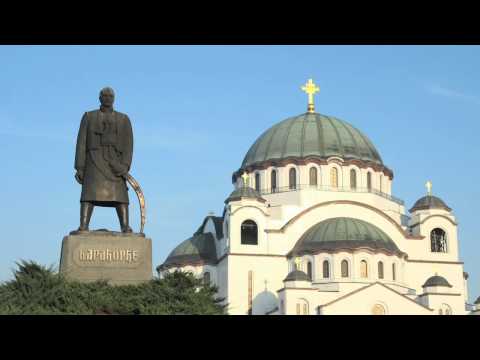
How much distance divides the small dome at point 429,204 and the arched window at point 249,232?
33.1 ft

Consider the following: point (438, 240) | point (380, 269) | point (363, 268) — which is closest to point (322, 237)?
point (363, 268)

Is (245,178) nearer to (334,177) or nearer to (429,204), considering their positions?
(334,177)

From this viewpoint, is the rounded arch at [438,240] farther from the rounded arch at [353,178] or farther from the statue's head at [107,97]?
the statue's head at [107,97]

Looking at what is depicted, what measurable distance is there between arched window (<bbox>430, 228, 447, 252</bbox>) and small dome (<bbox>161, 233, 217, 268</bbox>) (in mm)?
13034

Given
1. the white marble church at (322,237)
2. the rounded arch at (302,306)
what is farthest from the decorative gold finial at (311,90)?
the rounded arch at (302,306)

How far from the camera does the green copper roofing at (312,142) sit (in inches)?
2185

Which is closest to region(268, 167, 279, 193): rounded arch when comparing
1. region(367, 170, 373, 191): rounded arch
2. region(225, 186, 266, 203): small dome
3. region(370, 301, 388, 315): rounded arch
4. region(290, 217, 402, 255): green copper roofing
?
region(225, 186, 266, 203): small dome

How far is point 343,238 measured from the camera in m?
49.8

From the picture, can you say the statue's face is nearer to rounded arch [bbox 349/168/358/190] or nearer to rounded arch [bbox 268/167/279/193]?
rounded arch [bbox 268/167/279/193]

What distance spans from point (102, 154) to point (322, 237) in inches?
1421

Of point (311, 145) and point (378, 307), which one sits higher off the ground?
point (311, 145)

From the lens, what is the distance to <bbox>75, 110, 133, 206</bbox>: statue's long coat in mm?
14992
